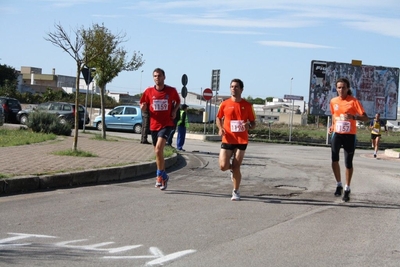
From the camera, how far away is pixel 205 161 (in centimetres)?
Result: 1667

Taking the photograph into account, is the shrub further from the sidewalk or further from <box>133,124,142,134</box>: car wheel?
<box>133,124,142,134</box>: car wheel

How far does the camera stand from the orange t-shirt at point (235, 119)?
975 cm

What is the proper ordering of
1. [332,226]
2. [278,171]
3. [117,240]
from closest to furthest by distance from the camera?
[117,240]
[332,226]
[278,171]

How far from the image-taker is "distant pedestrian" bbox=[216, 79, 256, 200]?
9742mm

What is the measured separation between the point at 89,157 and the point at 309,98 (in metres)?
24.9

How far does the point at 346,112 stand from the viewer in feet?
33.5

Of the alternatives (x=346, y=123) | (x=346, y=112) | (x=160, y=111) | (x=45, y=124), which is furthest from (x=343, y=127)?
(x=45, y=124)

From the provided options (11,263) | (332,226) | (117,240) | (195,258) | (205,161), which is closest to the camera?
(11,263)

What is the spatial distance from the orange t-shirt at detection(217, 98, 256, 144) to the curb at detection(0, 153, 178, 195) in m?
2.62

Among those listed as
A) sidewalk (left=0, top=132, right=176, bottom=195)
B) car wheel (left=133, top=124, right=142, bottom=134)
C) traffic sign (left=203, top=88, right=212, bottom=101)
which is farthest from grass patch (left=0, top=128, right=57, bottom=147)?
car wheel (left=133, top=124, right=142, bottom=134)

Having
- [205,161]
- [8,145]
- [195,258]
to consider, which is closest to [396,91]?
[205,161]

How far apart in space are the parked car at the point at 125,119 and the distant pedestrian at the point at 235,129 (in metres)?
25.2

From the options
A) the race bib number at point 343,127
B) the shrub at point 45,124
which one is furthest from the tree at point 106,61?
the race bib number at point 343,127

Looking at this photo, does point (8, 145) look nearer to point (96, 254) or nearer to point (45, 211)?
point (45, 211)
